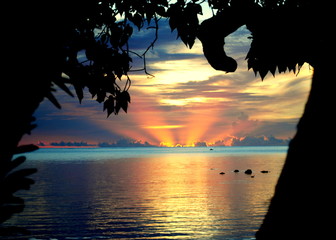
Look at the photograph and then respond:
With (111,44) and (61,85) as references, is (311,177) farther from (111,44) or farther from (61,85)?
(111,44)

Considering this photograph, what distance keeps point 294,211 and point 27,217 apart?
41.2 m

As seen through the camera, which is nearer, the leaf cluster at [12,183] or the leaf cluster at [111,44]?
the leaf cluster at [12,183]

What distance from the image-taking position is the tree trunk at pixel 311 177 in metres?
1.81

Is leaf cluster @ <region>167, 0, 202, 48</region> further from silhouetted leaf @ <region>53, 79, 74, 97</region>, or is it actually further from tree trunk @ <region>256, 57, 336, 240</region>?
tree trunk @ <region>256, 57, 336, 240</region>

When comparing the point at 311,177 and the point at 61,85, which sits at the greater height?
the point at 61,85

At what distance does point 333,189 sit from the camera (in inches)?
71.1

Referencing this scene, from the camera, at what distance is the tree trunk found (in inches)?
71.1

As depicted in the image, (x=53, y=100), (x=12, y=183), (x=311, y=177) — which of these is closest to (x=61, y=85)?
(x=53, y=100)

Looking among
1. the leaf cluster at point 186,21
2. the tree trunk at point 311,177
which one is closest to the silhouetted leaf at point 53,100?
the tree trunk at point 311,177

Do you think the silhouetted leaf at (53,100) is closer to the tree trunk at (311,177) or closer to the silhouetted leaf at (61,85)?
the silhouetted leaf at (61,85)

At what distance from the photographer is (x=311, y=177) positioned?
1844 mm

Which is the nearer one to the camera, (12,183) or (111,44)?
(12,183)

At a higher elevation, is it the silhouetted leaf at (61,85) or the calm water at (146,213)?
the silhouetted leaf at (61,85)

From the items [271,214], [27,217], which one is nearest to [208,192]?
[27,217]
